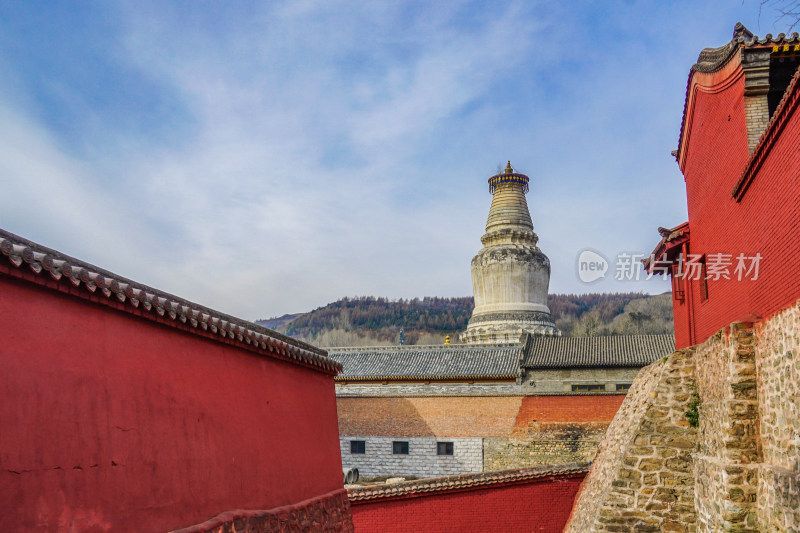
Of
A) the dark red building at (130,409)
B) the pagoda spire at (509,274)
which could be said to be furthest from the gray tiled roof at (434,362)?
the dark red building at (130,409)

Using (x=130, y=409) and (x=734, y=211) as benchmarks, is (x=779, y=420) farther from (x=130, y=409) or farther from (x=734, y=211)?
(x=130, y=409)

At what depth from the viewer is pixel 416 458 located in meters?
23.4

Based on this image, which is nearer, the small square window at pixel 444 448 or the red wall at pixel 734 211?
the red wall at pixel 734 211

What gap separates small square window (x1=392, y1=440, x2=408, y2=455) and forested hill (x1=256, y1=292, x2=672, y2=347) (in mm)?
52328

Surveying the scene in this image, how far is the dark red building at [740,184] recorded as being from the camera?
674cm

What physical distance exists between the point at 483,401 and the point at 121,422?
18.4m

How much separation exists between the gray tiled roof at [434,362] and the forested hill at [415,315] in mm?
49982

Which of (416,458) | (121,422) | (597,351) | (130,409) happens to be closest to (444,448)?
(416,458)

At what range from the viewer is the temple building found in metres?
22.0

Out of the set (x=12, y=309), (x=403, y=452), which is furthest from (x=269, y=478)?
(x=403, y=452)

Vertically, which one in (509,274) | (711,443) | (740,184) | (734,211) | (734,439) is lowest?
(711,443)

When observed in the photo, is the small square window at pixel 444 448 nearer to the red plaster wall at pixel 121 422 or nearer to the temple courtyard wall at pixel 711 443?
the temple courtyard wall at pixel 711 443

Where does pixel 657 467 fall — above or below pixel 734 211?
below

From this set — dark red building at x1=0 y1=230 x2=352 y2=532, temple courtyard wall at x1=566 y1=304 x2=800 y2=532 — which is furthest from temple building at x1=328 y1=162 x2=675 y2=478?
dark red building at x1=0 y1=230 x2=352 y2=532
